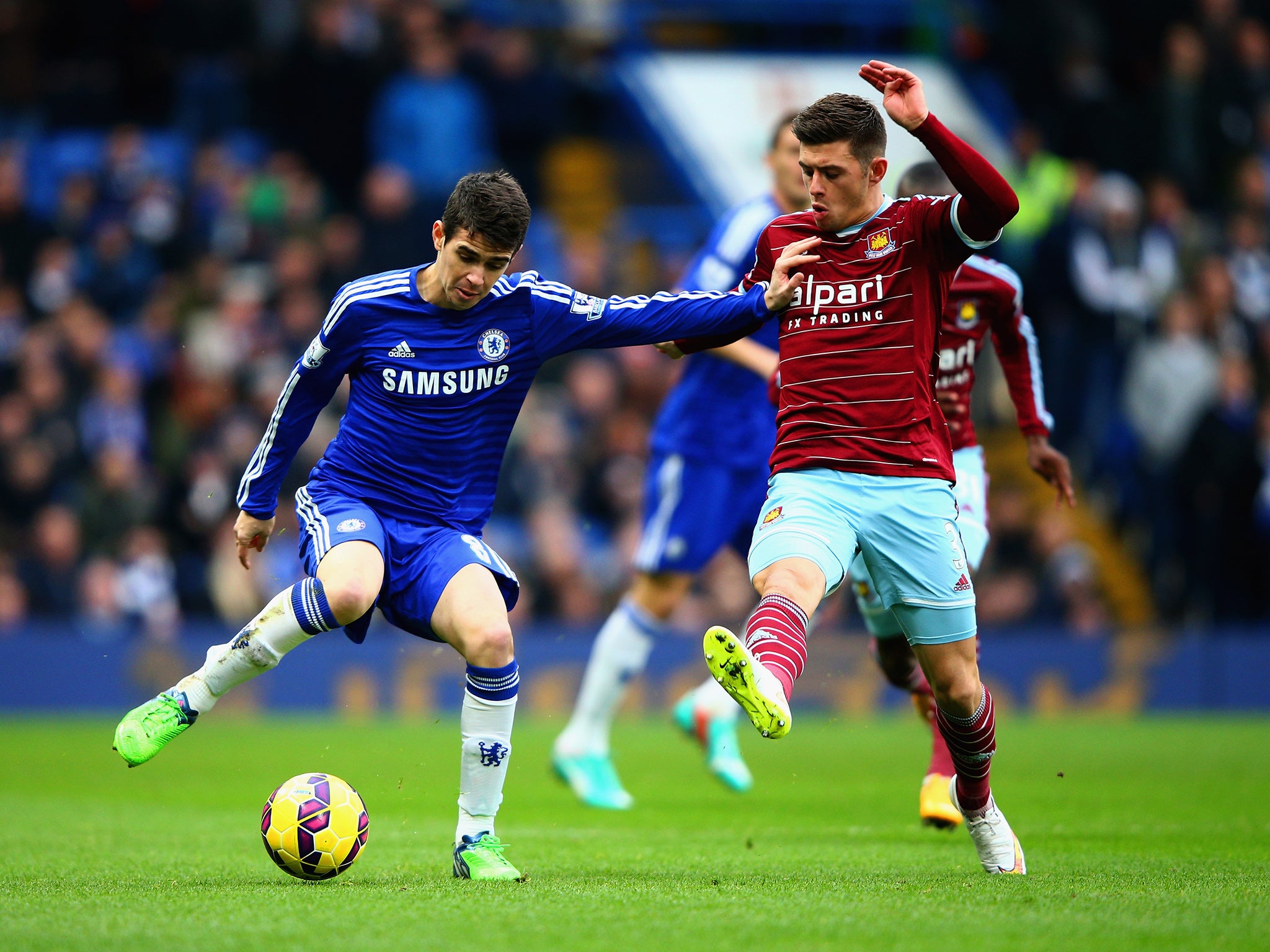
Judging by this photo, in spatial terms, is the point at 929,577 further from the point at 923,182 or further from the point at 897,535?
the point at 923,182

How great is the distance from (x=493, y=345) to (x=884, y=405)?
1.41 metres

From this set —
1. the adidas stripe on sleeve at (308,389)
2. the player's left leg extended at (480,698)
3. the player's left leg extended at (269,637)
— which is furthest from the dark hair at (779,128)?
the player's left leg extended at (269,637)

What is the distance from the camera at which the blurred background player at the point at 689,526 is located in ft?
27.1

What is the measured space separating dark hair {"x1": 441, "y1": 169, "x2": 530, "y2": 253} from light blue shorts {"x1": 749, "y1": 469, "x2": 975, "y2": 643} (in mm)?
1271

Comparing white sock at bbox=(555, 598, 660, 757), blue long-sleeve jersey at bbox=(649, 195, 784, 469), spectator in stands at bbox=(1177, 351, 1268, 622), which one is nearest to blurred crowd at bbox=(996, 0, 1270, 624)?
spectator in stands at bbox=(1177, 351, 1268, 622)

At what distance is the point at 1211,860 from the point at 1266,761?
4636mm

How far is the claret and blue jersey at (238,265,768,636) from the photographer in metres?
5.73

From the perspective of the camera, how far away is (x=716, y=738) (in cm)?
842

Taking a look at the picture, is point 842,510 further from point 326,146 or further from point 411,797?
point 326,146

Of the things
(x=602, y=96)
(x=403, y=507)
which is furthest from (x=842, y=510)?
(x=602, y=96)

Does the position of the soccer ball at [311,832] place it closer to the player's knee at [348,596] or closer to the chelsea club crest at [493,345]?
the player's knee at [348,596]

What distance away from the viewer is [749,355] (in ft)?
24.3

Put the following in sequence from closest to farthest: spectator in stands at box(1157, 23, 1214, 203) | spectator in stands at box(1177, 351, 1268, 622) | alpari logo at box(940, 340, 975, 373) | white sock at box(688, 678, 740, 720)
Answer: alpari logo at box(940, 340, 975, 373) < white sock at box(688, 678, 740, 720) < spectator in stands at box(1177, 351, 1268, 622) < spectator in stands at box(1157, 23, 1214, 203)

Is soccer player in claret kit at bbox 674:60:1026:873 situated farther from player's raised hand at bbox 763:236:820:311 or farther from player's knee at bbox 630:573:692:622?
player's knee at bbox 630:573:692:622
